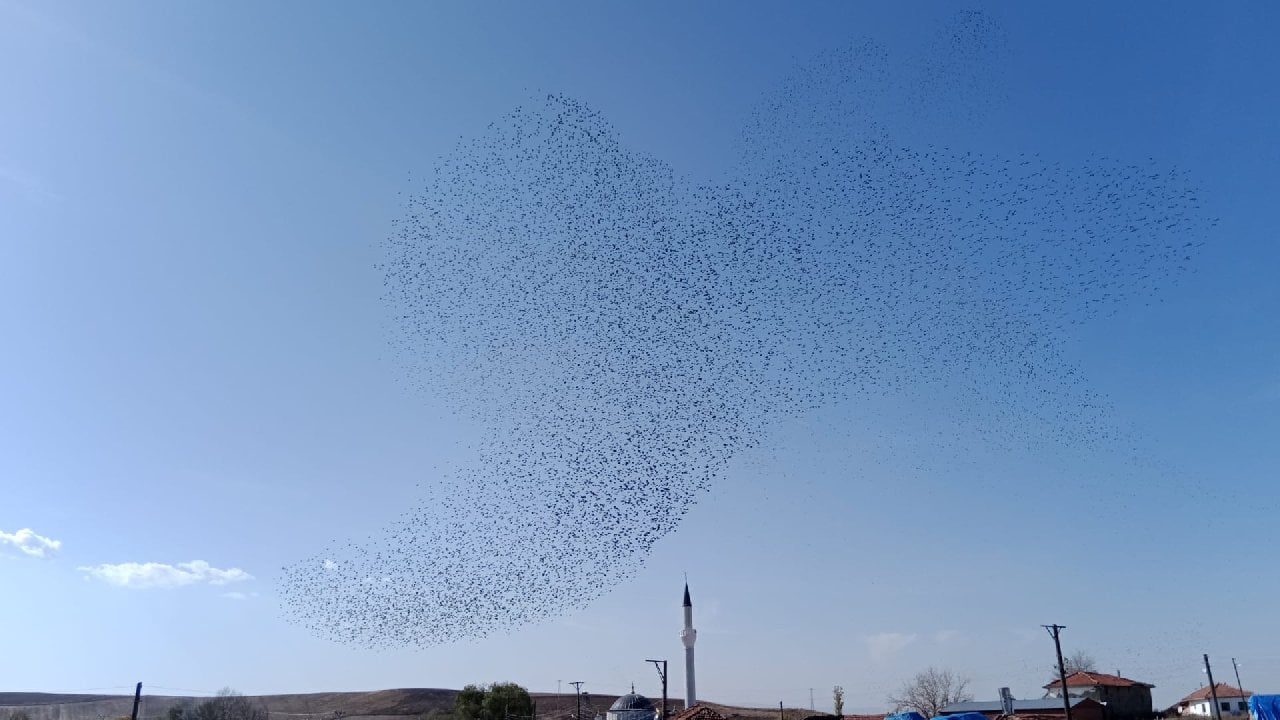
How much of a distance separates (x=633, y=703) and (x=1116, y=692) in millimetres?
56710

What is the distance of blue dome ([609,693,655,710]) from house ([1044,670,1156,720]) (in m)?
46.6

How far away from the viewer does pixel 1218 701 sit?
109 metres

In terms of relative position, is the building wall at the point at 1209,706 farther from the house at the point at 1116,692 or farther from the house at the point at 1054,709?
the house at the point at 1054,709

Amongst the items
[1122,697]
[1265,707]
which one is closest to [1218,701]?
[1122,697]

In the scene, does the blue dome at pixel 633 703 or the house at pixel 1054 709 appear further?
the blue dome at pixel 633 703

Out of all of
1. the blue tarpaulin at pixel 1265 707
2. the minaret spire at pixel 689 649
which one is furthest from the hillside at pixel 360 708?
the blue tarpaulin at pixel 1265 707

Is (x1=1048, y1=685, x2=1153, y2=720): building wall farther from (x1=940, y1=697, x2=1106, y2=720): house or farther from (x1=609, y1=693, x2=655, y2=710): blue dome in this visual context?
(x1=609, y1=693, x2=655, y2=710): blue dome

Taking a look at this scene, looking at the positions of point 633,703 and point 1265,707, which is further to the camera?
point 633,703

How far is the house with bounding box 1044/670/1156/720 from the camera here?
325 feet

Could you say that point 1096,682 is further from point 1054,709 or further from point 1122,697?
point 1054,709

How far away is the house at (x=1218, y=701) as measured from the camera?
109562 mm

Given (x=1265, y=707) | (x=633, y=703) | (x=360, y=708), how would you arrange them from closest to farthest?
(x=1265, y=707) → (x=633, y=703) → (x=360, y=708)

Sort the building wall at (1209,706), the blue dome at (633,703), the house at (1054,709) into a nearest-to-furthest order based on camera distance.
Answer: the house at (1054,709) → the blue dome at (633,703) → the building wall at (1209,706)

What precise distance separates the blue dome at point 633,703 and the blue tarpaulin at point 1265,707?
55.1 m
